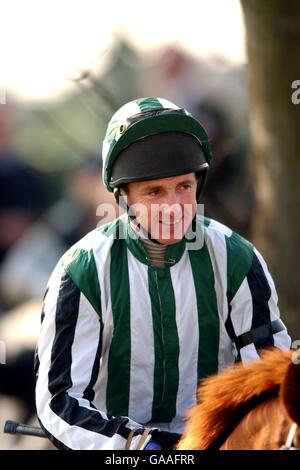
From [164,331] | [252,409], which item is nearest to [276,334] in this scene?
[164,331]

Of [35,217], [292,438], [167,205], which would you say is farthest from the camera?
[35,217]

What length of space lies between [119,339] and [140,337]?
0.06m

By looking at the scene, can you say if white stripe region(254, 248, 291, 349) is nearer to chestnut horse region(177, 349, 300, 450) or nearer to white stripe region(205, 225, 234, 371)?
white stripe region(205, 225, 234, 371)

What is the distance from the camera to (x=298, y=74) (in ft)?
16.2

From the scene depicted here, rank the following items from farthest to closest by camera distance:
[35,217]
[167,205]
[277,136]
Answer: [35,217] < [277,136] < [167,205]

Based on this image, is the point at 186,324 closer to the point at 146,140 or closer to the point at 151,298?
the point at 151,298

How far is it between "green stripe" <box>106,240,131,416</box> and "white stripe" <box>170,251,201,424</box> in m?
0.16

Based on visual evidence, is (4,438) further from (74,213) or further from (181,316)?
(181,316)

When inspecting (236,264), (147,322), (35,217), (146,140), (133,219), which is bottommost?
(35,217)

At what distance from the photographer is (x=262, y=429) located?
2.33 metres

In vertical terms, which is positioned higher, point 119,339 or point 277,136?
point 277,136

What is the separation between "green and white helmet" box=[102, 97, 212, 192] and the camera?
10.4 feet

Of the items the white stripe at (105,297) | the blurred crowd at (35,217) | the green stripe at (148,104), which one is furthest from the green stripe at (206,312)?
the blurred crowd at (35,217)

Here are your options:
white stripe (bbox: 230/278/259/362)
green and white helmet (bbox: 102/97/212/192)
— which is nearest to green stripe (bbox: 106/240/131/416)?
green and white helmet (bbox: 102/97/212/192)
